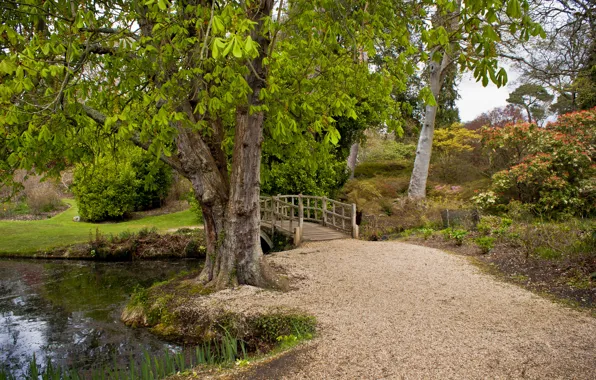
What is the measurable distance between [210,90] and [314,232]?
8.34m

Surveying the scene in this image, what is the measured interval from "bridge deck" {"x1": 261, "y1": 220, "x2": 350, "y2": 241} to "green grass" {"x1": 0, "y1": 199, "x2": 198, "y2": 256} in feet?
17.2

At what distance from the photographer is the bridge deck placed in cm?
1298

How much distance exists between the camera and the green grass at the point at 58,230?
1402 cm

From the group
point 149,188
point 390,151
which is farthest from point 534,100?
point 149,188

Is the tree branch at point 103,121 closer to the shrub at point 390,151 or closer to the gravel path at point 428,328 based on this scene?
the gravel path at point 428,328

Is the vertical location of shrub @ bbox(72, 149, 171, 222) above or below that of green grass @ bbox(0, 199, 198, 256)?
above

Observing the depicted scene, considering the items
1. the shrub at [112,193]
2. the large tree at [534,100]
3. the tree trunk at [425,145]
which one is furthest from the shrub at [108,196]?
the large tree at [534,100]

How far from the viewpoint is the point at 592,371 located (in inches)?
157

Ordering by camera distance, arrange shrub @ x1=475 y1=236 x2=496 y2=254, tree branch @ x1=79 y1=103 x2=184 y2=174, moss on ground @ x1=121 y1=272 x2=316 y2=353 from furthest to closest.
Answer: shrub @ x1=475 y1=236 x2=496 y2=254 < tree branch @ x1=79 y1=103 x2=184 y2=174 < moss on ground @ x1=121 y1=272 x2=316 y2=353

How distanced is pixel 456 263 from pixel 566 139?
277 inches

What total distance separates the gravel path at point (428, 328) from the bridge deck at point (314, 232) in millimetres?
Answer: 4036

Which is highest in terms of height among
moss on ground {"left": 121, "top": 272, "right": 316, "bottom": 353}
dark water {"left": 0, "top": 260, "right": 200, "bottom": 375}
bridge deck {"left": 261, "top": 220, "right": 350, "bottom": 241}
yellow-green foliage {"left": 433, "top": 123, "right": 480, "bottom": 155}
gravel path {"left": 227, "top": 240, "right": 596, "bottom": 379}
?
yellow-green foliage {"left": 433, "top": 123, "right": 480, "bottom": 155}

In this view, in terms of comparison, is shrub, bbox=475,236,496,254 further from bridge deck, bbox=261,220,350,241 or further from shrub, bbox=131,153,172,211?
shrub, bbox=131,153,172,211

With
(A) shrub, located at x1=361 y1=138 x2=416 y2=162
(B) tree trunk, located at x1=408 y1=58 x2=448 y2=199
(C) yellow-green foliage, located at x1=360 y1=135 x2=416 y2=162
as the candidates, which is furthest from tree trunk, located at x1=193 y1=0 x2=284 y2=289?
(A) shrub, located at x1=361 y1=138 x2=416 y2=162
